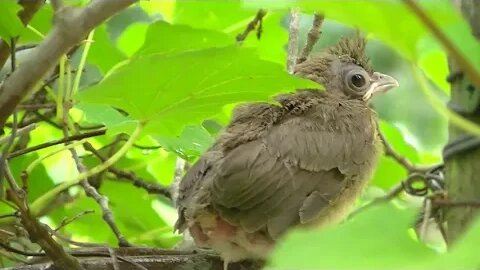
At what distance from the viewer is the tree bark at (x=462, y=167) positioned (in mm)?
632

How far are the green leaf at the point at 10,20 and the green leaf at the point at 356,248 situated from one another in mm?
412

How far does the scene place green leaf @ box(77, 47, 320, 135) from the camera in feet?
1.80

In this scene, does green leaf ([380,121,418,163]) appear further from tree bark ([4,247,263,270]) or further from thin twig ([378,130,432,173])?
tree bark ([4,247,263,270])

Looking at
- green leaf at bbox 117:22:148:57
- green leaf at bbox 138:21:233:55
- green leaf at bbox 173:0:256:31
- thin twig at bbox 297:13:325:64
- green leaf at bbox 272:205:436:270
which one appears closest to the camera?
green leaf at bbox 272:205:436:270

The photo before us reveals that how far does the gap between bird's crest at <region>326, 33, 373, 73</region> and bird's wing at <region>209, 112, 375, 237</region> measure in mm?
216

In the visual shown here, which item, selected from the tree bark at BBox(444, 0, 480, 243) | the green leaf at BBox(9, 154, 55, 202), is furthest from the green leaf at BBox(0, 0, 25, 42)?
the green leaf at BBox(9, 154, 55, 202)

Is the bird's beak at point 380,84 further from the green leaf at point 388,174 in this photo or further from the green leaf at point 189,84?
the green leaf at point 189,84

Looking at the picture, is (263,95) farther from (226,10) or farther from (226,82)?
(226,10)

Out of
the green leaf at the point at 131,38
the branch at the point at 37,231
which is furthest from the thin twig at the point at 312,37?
the branch at the point at 37,231

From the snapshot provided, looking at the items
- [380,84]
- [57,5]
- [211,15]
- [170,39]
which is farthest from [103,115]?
[380,84]

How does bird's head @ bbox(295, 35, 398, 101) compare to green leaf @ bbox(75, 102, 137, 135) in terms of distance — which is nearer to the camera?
green leaf @ bbox(75, 102, 137, 135)

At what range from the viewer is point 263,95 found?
24.4 inches

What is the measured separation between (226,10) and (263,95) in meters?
0.61

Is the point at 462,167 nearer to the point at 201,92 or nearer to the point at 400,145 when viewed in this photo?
the point at 201,92
